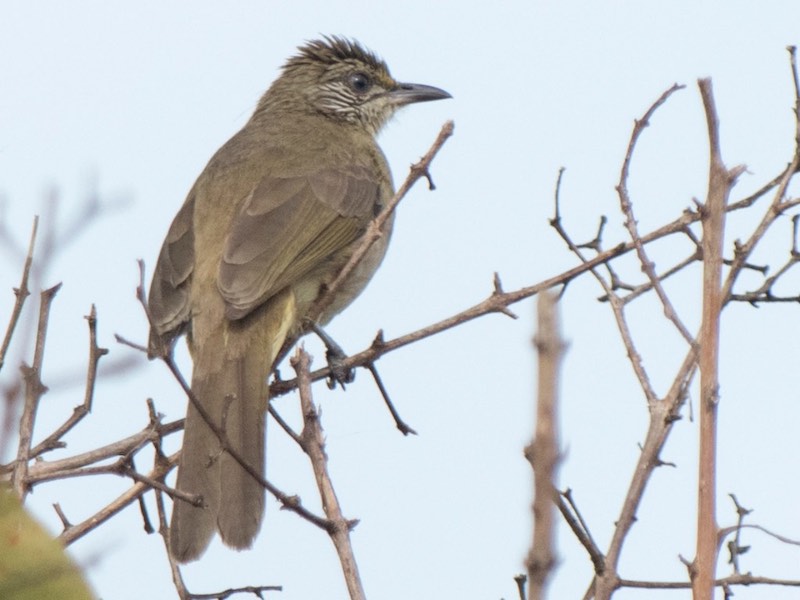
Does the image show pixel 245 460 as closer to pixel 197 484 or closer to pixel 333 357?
pixel 197 484

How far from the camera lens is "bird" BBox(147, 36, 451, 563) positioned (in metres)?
3.88

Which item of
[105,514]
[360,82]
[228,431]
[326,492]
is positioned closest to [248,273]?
[228,431]

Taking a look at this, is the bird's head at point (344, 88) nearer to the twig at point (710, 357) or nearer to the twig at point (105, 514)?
the twig at point (105, 514)

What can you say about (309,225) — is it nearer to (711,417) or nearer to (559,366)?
(711,417)

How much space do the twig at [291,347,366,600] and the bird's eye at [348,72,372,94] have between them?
495 centimetres

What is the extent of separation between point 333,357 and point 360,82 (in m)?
Answer: 2.78

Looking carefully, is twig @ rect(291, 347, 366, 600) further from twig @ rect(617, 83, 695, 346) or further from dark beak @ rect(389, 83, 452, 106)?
dark beak @ rect(389, 83, 452, 106)

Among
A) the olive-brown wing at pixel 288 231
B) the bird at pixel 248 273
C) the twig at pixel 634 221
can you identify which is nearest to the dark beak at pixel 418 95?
the bird at pixel 248 273

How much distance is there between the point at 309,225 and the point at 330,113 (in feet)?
6.82

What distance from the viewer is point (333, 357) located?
5.14 m

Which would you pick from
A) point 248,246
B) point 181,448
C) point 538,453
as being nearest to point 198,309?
point 248,246

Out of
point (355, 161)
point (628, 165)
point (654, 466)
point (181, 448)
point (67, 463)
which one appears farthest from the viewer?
point (355, 161)

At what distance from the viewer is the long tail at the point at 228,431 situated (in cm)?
361

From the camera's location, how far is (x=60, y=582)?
64.6 inches
